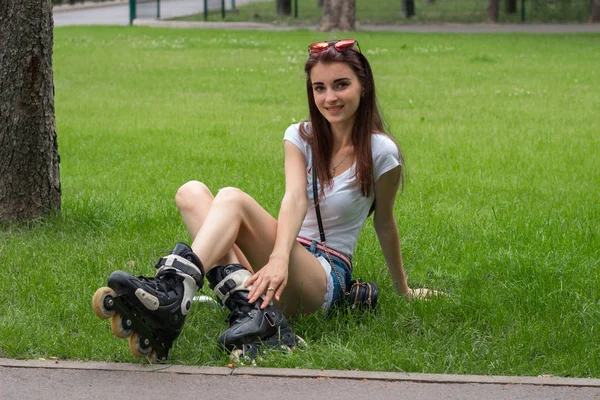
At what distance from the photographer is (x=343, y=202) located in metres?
4.39

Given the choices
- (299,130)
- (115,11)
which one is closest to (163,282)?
(299,130)

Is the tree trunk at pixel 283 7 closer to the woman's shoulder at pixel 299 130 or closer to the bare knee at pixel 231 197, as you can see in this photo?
the woman's shoulder at pixel 299 130

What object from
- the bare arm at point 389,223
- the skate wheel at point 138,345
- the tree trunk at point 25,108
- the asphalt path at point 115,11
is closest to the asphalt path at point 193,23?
the asphalt path at point 115,11

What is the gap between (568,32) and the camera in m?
27.0

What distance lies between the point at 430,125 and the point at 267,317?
23.7 feet

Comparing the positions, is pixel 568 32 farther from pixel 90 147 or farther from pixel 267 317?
pixel 267 317

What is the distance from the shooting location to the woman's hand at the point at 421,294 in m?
4.79

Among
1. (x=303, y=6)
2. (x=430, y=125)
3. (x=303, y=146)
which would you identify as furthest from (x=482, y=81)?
(x=303, y=6)

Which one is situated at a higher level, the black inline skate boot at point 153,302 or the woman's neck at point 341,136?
the woman's neck at point 341,136

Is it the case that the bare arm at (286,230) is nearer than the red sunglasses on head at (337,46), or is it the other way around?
the bare arm at (286,230)

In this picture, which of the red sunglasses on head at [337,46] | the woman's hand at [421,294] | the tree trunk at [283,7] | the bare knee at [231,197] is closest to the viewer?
the bare knee at [231,197]

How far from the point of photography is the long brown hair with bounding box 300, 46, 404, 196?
4328mm

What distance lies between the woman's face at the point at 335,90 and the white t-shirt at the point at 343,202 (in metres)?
0.17

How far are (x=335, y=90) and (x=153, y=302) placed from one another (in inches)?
49.2
